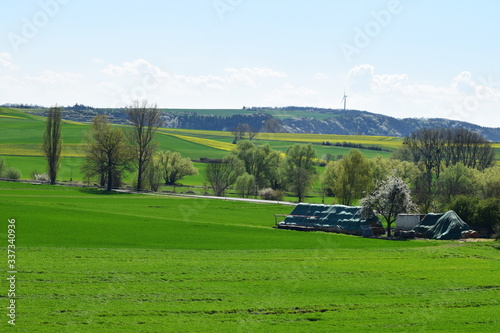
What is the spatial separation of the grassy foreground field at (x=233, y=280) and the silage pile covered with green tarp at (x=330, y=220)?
434 centimetres

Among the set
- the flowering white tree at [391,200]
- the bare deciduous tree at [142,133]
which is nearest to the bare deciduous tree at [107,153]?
the bare deciduous tree at [142,133]

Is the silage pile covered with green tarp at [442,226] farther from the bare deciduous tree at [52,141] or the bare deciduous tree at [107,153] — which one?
the bare deciduous tree at [52,141]

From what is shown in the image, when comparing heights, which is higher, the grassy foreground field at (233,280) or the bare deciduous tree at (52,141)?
the bare deciduous tree at (52,141)

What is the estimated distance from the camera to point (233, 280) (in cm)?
3619

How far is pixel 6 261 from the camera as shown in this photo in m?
37.1

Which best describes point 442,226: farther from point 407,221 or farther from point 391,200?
point 391,200

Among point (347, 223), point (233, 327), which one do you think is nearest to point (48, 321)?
point (233, 327)

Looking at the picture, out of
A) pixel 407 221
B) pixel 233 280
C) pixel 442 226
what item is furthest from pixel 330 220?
pixel 233 280

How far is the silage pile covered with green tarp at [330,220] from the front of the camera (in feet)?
229

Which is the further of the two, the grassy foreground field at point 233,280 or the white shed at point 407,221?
the white shed at point 407,221

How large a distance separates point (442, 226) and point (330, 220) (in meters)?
12.3

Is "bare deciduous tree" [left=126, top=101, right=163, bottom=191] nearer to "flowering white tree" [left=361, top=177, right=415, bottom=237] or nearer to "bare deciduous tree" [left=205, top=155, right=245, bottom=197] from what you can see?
"bare deciduous tree" [left=205, top=155, right=245, bottom=197]

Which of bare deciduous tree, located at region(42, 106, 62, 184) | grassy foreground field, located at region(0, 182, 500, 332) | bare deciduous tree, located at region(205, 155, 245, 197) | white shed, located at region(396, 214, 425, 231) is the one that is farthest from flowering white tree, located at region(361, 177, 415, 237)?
bare deciduous tree, located at region(42, 106, 62, 184)

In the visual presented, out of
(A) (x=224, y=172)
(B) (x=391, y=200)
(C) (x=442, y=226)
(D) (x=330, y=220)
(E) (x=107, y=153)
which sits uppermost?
(E) (x=107, y=153)
